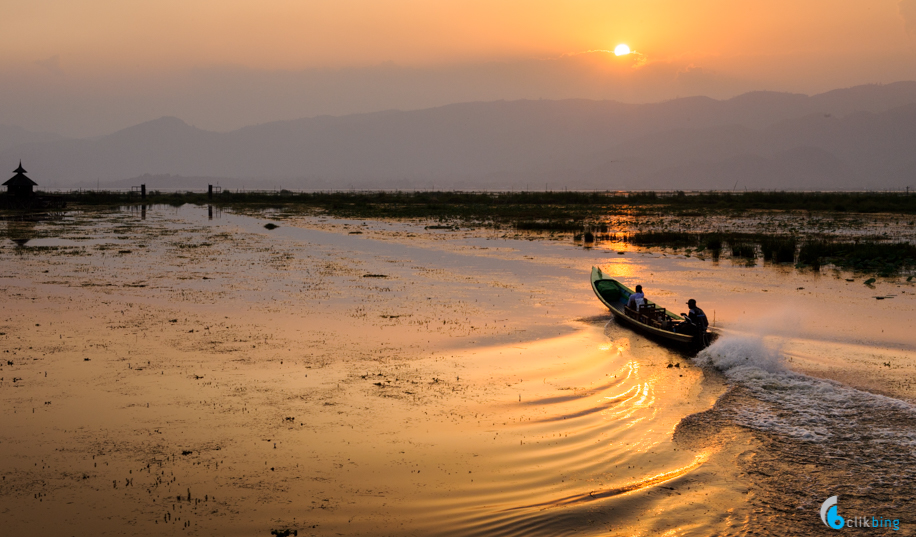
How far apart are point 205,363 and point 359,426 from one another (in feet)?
16.9

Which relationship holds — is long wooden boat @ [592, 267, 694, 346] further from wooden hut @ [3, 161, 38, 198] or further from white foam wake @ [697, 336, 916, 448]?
wooden hut @ [3, 161, 38, 198]

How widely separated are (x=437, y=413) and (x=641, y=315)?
366 inches

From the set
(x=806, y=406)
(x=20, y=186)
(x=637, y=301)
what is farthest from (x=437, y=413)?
(x=20, y=186)

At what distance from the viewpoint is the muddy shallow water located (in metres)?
8.29

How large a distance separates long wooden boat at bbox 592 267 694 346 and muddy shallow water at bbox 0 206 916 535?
555 mm

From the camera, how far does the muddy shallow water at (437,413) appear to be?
27.2ft

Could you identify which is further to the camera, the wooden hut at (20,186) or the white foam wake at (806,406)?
the wooden hut at (20,186)

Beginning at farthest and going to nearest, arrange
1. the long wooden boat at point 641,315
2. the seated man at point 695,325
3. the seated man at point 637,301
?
the seated man at point 637,301, the long wooden boat at point 641,315, the seated man at point 695,325

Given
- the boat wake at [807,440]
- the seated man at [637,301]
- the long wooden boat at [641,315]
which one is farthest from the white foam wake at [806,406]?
the seated man at [637,301]

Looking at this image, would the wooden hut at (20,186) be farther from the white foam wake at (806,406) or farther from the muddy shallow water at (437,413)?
the white foam wake at (806,406)

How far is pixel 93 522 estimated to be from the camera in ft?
25.7

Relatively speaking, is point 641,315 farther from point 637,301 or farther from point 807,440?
point 807,440

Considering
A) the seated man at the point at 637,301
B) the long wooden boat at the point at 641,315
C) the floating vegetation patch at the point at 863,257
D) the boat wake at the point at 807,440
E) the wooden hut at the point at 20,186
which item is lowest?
the boat wake at the point at 807,440

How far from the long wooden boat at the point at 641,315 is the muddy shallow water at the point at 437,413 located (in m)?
0.56
